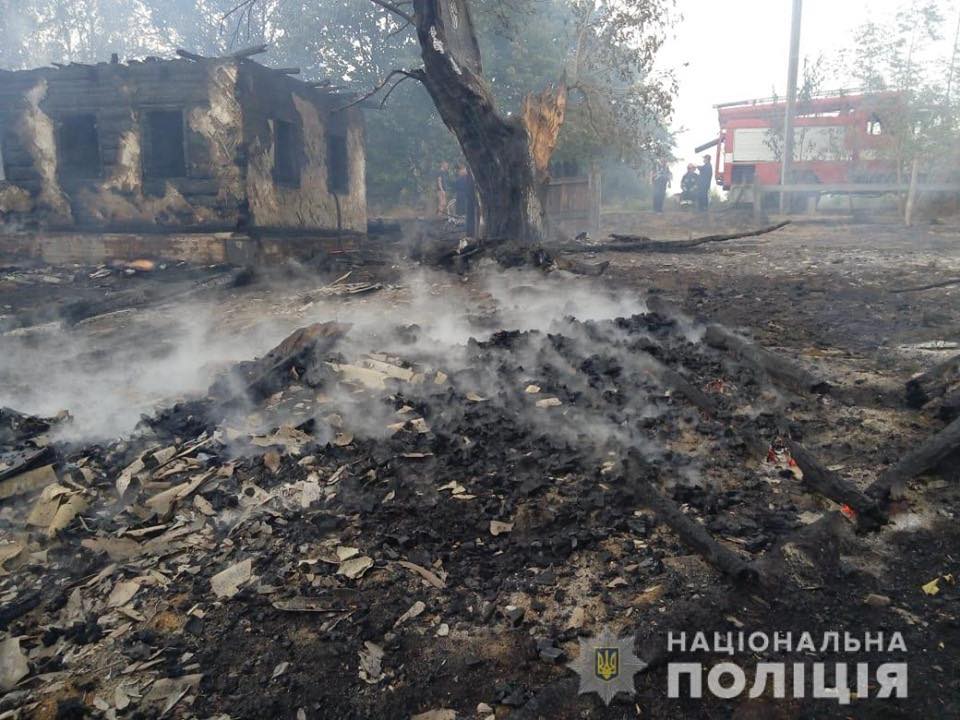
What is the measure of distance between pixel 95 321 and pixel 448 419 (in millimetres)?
5990

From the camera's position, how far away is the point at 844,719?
208cm

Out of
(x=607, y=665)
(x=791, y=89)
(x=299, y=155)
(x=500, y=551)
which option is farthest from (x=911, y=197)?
(x=607, y=665)

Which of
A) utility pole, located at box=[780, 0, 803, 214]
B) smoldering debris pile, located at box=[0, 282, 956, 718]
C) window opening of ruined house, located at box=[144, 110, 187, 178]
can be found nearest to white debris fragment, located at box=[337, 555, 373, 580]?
smoldering debris pile, located at box=[0, 282, 956, 718]

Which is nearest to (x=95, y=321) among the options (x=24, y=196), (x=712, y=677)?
(x=24, y=196)

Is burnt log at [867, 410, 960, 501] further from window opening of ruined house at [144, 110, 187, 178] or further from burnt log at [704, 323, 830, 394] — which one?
window opening of ruined house at [144, 110, 187, 178]

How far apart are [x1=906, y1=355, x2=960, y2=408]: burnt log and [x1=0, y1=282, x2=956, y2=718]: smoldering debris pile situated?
61 centimetres

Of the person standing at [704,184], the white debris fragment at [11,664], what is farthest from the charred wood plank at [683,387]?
the person standing at [704,184]

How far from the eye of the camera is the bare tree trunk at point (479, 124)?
1019 cm

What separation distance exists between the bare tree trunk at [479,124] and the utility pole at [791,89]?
12.3 metres

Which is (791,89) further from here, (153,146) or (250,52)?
(153,146)

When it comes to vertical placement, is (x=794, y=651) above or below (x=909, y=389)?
below

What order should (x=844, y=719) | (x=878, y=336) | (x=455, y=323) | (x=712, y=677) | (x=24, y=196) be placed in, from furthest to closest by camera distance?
(x=24, y=196), (x=455, y=323), (x=878, y=336), (x=712, y=677), (x=844, y=719)

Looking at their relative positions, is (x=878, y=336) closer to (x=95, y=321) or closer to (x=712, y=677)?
(x=712, y=677)

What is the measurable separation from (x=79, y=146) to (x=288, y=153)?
4.17 m
